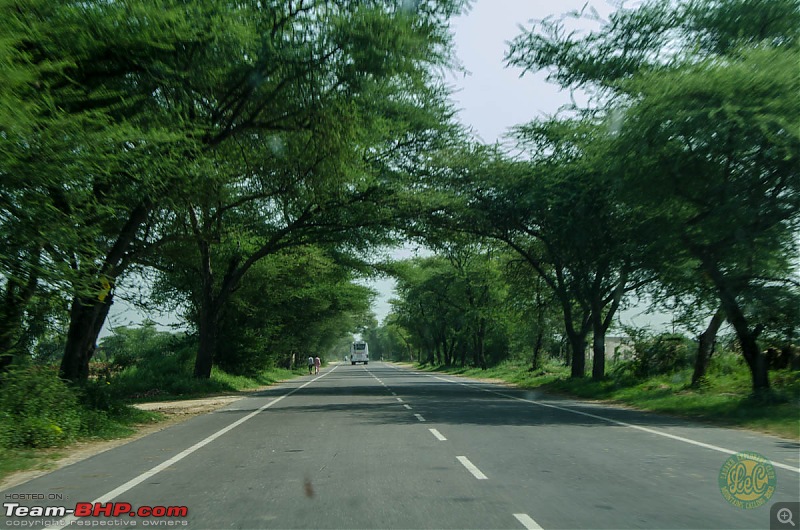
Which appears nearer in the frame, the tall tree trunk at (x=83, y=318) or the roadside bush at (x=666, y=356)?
the tall tree trunk at (x=83, y=318)

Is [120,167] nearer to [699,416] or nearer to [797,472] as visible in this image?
[797,472]

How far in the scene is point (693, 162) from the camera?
16656 millimetres

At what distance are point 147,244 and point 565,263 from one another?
52.1 feet

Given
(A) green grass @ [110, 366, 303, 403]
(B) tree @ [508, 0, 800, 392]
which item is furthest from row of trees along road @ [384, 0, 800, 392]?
(A) green grass @ [110, 366, 303, 403]

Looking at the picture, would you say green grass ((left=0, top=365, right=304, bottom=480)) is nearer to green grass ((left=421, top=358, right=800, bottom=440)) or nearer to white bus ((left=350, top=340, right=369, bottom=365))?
green grass ((left=421, top=358, right=800, bottom=440))

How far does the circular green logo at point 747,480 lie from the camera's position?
7773 mm

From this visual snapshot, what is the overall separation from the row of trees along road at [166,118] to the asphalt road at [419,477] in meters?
3.33

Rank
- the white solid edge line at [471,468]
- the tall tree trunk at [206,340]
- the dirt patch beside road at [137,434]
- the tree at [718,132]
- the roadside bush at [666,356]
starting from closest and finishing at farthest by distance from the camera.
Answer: the white solid edge line at [471,468] → the dirt patch beside road at [137,434] → the tree at [718,132] → the roadside bush at [666,356] → the tall tree trunk at [206,340]

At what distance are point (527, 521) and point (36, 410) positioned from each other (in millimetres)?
9699

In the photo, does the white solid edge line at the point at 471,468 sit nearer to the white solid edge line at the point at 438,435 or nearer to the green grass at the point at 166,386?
the white solid edge line at the point at 438,435

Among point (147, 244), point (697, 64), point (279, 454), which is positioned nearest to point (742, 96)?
point (697, 64)

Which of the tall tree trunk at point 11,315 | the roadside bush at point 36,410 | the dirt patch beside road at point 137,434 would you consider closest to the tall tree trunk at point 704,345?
the dirt patch beside road at point 137,434

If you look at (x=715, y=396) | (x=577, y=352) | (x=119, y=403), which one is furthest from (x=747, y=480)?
(x=577, y=352)

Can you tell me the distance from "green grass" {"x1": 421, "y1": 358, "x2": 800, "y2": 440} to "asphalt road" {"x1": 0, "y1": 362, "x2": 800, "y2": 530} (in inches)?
56.0
